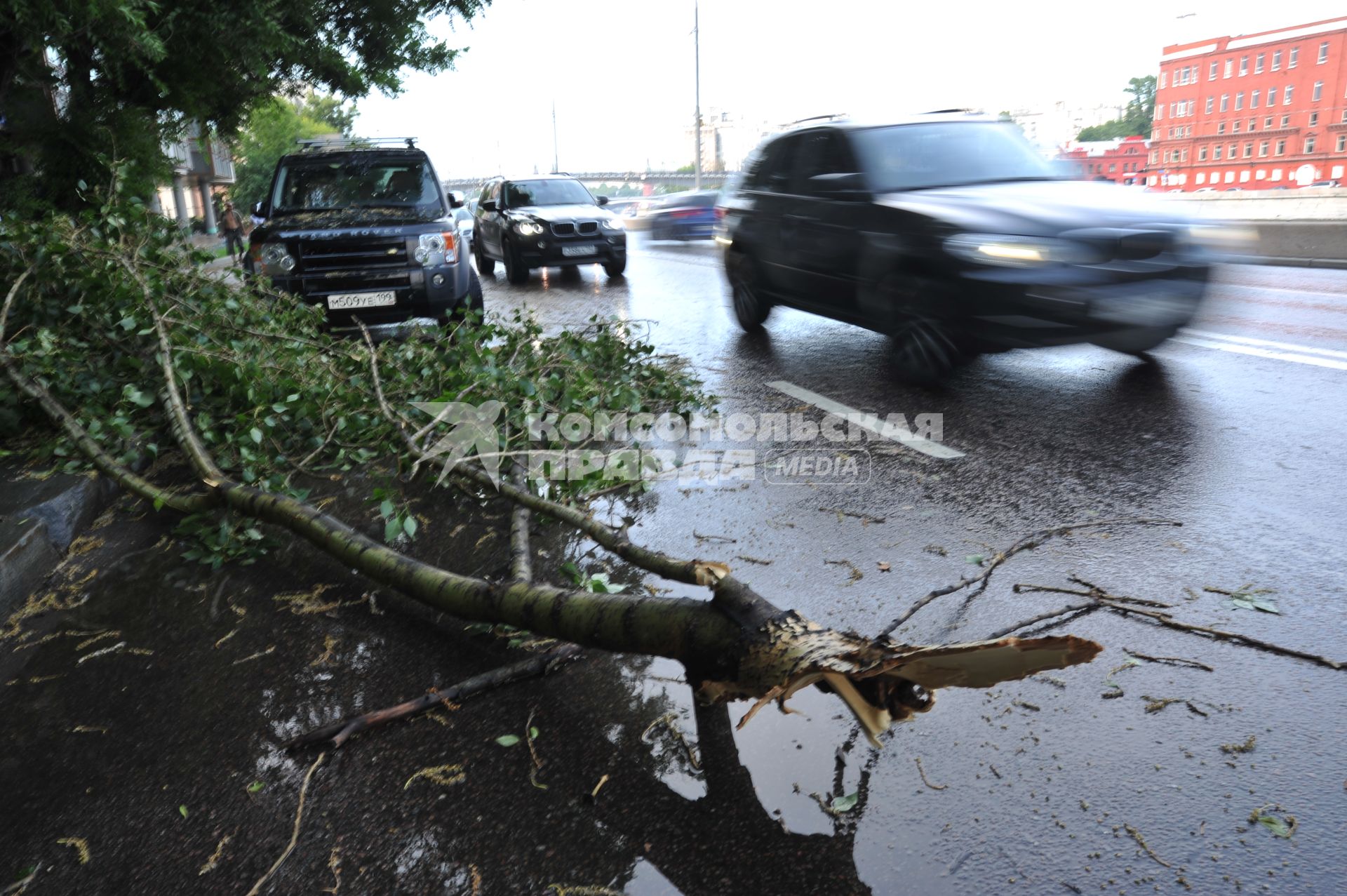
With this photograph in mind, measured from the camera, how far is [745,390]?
7.39 metres

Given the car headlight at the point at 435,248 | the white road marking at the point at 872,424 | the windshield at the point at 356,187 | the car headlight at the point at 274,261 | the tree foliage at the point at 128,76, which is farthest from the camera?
the windshield at the point at 356,187

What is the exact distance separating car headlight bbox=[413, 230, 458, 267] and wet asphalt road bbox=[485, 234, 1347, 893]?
12.2ft

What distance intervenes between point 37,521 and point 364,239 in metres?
6.07

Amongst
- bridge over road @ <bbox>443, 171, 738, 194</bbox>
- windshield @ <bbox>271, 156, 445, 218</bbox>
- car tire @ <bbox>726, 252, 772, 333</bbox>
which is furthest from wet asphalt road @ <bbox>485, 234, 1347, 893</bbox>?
bridge over road @ <bbox>443, 171, 738, 194</bbox>

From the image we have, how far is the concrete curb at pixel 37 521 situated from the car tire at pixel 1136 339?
567 centimetres

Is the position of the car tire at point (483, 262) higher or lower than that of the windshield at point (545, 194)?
lower

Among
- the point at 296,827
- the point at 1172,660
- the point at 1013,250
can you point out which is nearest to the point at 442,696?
the point at 296,827

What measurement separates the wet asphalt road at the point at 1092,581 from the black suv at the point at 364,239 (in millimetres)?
3757

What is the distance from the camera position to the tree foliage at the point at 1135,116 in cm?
13650

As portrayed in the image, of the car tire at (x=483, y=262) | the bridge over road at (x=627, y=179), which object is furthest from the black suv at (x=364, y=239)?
the bridge over road at (x=627, y=179)

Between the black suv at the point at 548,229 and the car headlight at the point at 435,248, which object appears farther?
the black suv at the point at 548,229

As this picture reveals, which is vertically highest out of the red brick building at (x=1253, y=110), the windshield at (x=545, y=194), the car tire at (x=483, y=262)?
the red brick building at (x=1253, y=110)

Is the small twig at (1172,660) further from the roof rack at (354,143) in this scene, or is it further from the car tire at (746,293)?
the roof rack at (354,143)

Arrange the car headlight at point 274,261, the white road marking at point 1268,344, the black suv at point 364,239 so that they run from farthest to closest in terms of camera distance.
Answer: the black suv at point 364,239
the car headlight at point 274,261
the white road marking at point 1268,344
